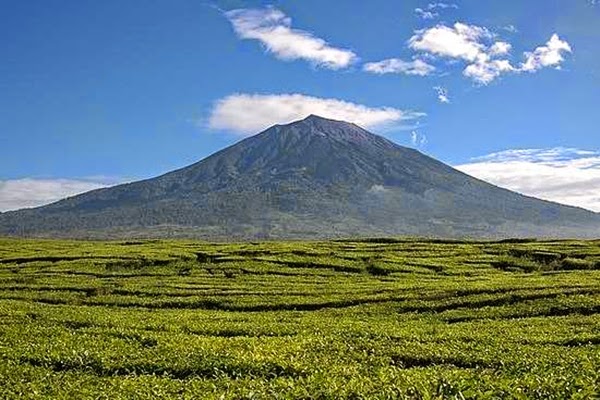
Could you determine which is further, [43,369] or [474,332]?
[474,332]

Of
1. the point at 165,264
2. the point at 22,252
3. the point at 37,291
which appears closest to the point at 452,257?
the point at 165,264

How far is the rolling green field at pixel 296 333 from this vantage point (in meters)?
17.4

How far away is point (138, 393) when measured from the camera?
17797 millimetres

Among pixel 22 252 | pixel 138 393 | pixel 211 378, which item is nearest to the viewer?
pixel 138 393

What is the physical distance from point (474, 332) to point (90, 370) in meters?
18.2

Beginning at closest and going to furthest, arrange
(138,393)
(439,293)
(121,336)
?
(138,393) → (121,336) → (439,293)

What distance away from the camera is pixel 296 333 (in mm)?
32312

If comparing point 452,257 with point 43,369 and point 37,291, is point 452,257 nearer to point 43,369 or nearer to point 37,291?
point 37,291

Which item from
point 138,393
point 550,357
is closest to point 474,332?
point 550,357

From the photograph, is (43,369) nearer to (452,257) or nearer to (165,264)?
(165,264)

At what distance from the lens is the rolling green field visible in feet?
57.0

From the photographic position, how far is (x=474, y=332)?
32.7 metres

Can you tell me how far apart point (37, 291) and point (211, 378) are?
39293 millimetres

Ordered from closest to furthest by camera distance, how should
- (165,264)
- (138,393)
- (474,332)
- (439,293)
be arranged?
(138,393)
(474,332)
(439,293)
(165,264)
